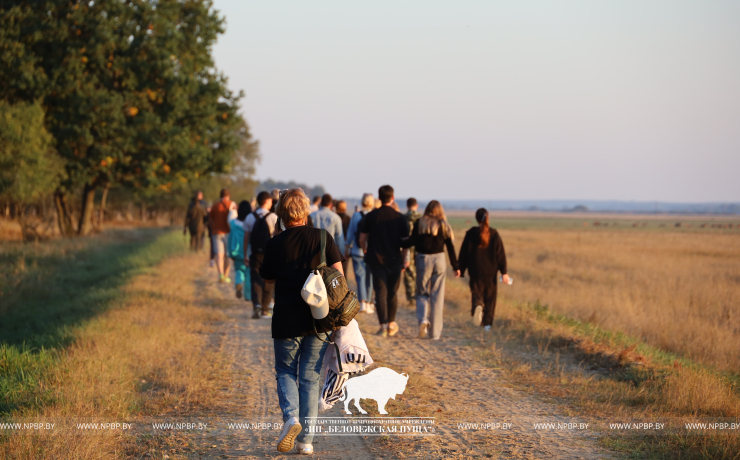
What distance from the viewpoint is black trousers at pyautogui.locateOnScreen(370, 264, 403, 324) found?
366 inches

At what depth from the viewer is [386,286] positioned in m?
9.33

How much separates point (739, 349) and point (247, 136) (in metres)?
46.8

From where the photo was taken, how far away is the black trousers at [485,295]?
9883 millimetres

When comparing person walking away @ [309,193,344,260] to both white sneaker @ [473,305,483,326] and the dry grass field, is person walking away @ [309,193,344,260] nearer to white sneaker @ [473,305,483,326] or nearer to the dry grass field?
the dry grass field

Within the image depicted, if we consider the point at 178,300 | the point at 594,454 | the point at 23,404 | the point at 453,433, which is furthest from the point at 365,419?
the point at 178,300

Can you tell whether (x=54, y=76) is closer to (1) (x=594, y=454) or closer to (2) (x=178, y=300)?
(2) (x=178, y=300)

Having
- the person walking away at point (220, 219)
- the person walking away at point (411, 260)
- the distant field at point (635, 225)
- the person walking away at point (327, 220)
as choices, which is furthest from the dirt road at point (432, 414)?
the distant field at point (635, 225)

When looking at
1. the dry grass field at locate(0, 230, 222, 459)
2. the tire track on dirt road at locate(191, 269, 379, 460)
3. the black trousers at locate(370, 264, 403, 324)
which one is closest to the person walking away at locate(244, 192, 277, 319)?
the tire track on dirt road at locate(191, 269, 379, 460)

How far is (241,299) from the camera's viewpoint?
1325 cm

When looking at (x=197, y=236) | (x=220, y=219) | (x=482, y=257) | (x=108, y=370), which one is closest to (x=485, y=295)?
(x=482, y=257)

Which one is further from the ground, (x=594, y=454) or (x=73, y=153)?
(x=73, y=153)

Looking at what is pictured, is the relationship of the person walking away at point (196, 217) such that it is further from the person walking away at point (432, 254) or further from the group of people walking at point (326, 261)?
the person walking away at point (432, 254)

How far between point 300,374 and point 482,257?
5911mm

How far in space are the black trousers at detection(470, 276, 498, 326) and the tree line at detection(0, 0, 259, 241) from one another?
1748 centimetres
